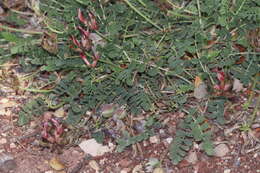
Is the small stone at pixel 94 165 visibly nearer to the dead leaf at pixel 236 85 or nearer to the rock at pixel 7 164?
the rock at pixel 7 164

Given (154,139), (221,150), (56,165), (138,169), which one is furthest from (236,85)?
(56,165)

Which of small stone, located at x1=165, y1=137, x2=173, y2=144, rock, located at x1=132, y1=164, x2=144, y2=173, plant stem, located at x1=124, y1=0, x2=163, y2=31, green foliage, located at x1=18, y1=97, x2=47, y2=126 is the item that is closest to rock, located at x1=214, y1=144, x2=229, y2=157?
small stone, located at x1=165, y1=137, x2=173, y2=144

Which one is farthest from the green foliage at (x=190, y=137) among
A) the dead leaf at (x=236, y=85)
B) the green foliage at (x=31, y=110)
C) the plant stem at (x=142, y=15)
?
the green foliage at (x=31, y=110)

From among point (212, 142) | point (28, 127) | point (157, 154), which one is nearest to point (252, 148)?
point (212, 142)

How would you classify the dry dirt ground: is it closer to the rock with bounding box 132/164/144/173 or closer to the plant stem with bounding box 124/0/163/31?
the rock with bounding box 132/164/144/173

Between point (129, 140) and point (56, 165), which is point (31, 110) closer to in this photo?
point (56, 165)

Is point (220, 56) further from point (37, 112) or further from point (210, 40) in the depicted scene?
point (37, 112)

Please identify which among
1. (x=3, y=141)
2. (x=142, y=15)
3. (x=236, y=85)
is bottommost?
(x=3, y=141)
